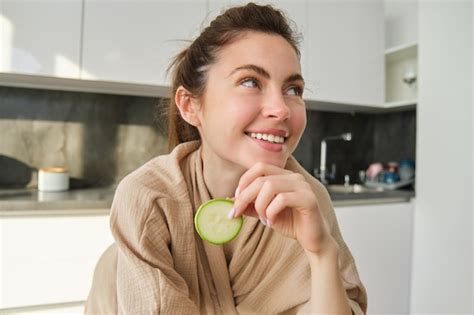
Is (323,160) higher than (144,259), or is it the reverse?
(323,160)

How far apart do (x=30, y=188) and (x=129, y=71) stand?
0.80 meters

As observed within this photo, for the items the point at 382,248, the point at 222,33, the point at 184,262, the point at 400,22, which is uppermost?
the point at 400,22

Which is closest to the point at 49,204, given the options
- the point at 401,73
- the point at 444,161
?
the point at 444,161

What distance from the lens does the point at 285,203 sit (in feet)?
1.99

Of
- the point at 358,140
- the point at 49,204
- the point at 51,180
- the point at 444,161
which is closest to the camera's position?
the point at 49,204

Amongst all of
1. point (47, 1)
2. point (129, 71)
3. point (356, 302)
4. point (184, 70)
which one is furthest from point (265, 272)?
point (47, 1)

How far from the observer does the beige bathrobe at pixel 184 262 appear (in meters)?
0.71

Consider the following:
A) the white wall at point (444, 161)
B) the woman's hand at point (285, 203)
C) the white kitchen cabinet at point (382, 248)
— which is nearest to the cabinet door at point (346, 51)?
the white wall at point (444, 161)

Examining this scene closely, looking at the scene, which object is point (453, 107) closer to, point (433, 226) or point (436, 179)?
point (436, 179)

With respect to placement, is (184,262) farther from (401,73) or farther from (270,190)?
(401,73)

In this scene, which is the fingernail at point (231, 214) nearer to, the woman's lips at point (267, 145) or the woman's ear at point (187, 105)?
the woman's lips at point (267, 145)

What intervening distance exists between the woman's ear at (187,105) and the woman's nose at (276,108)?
0.22 meters

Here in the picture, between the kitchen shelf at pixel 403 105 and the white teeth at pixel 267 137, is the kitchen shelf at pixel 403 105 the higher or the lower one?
the higher one

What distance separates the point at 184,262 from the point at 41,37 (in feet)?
4.28
